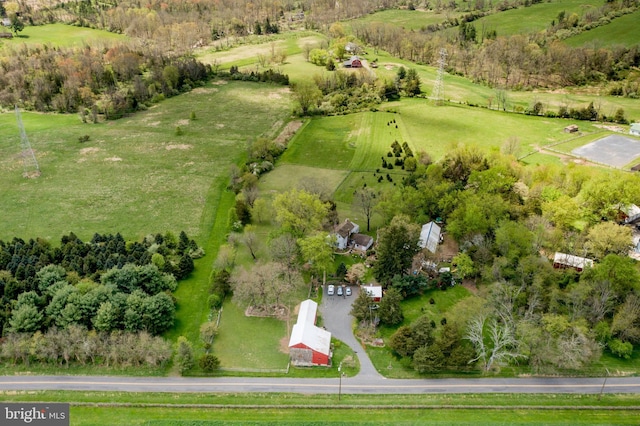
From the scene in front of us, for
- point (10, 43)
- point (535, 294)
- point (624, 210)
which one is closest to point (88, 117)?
point (10, 43)

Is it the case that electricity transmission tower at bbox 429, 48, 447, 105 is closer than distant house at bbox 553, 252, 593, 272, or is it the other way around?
distant house at bbox 553, 252, 593, 272

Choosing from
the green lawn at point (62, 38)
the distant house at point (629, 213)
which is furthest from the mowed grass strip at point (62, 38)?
the distant house at point (629, 213)

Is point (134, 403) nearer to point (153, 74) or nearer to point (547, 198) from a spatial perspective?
point (547, 198)

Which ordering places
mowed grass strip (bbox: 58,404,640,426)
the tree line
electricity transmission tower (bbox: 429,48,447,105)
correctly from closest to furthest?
mowed grass strip (bbox: 58,404,640,426)
the tree line
electricity transmission tower (bbox: 429,48,447,105)

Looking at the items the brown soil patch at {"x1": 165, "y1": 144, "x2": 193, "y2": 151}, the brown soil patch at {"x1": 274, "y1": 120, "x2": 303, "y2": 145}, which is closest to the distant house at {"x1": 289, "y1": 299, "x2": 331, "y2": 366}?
the brown soil patch at {"x1": 274, "y1": 120, "x2": 303, "y2": 145}

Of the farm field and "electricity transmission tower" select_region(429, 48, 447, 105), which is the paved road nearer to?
the farm field

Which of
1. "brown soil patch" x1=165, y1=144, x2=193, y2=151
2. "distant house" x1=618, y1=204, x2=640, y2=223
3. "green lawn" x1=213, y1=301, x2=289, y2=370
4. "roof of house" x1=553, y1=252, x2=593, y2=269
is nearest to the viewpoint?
"green lawn" x1=213, y1=301, x2=289, y2=370

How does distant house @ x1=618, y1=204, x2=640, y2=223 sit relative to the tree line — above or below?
above
